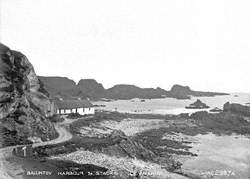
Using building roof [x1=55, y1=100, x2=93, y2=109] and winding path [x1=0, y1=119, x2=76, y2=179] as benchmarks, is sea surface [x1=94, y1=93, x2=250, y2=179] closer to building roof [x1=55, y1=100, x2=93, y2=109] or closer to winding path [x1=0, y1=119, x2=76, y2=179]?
winding path [x1=0, y1=119, x2=76, y2=179]

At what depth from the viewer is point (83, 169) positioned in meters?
25.2

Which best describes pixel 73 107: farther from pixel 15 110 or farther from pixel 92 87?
pixel 92 87

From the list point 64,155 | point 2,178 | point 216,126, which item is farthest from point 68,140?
point 216,126

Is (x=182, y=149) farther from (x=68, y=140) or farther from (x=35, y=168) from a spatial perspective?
(x=35, y=168)

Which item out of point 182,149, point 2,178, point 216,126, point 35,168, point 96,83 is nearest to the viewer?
point 2,178

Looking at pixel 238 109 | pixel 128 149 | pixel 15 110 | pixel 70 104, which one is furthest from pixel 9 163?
pixel 238 109

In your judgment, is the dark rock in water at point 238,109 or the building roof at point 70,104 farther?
the dark rock in water at point 238,109

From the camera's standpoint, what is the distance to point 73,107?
63.5m

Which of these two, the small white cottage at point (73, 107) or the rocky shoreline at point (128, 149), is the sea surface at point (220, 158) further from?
the small white cottage at point (73, 107)

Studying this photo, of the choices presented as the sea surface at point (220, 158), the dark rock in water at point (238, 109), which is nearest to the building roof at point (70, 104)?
the sea surface at point (220, 158)

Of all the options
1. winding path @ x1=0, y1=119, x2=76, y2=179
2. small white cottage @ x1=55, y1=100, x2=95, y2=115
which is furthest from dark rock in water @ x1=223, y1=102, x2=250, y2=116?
winding path @ x1=0, y1=119, x2=76, y2=179

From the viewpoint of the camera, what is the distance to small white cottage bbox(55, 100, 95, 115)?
61.4 m

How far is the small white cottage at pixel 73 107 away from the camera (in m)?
61.4

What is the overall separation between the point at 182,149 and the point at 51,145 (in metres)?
18.0
